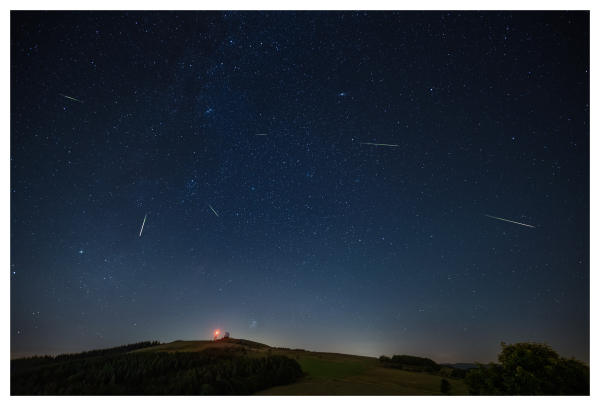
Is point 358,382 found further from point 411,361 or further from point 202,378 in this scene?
point 411,361

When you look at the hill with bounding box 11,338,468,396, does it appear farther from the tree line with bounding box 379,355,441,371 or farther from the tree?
the tree

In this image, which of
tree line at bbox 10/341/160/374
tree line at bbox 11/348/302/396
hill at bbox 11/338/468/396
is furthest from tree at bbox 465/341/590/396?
tree line at bbox 10/341/160/374

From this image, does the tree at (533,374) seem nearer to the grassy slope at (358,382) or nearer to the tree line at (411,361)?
the grassy slope at (358,382)

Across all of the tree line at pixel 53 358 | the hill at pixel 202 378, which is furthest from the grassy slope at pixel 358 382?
the tree line at pixel 53 358

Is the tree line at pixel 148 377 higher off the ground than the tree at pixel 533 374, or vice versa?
the tree at pixel 533 374
